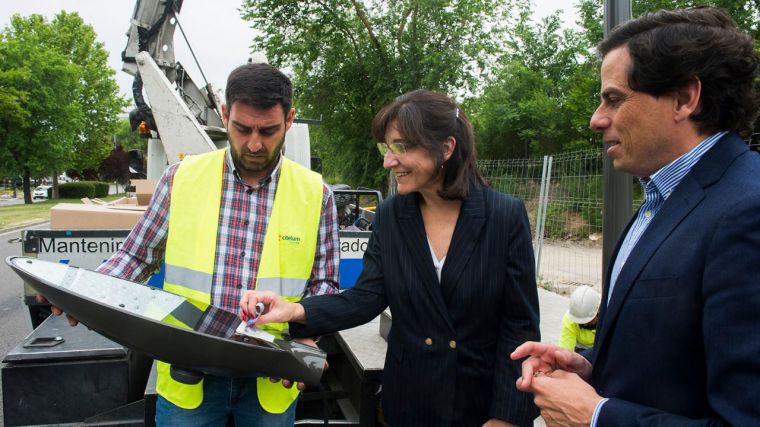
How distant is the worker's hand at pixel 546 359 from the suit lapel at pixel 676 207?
0.86ft

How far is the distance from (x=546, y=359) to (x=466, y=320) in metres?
0.39

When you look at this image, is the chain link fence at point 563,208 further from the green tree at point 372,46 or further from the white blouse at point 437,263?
the green tree at point 372,46

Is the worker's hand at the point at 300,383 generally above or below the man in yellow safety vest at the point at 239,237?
below

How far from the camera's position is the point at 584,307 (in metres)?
3.41

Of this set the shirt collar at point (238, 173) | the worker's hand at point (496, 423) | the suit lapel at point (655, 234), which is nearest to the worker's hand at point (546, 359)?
the suit lapel at point (655, 234)

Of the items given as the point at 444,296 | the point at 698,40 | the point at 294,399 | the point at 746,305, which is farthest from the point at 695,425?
the point at 294,399

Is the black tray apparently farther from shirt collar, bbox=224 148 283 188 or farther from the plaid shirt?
shirt collar, bbox=224 148 283 188

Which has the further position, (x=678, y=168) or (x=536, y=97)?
(x=536, y=97)

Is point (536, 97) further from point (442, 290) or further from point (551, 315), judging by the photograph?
point (442, 290)

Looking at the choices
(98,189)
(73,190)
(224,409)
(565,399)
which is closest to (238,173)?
(224,409)

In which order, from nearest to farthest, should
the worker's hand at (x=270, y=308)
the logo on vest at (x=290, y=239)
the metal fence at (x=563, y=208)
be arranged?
the worker's hand at (x=270, y=308) < the logo on vest at (x=290, y=239) < the metal fence at (x=563, y=208)

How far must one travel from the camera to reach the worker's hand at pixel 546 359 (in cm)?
147

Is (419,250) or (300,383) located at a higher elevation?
(419,250)

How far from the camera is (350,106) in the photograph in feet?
63.3
